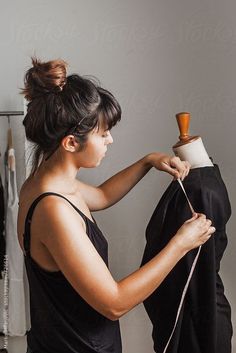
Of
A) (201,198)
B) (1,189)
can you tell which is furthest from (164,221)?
(1,189)

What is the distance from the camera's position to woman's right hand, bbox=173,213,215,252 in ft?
4.03

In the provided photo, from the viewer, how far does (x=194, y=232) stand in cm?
125

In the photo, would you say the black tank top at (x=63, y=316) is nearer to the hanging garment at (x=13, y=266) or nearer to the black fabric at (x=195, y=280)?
the black fabric at (x=195, y=280)

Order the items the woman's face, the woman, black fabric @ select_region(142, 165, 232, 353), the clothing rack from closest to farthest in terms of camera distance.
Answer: the woman < the woman's face < black fabric @ select_region(142, 165, 232, 353) < the clothing rack

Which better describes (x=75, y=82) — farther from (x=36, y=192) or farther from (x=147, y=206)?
(x=147, y=206)

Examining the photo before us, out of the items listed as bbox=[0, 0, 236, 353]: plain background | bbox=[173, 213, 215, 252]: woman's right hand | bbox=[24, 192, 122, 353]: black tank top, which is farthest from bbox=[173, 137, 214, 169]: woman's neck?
bbox=[0, 0, 236, 353]: plain background

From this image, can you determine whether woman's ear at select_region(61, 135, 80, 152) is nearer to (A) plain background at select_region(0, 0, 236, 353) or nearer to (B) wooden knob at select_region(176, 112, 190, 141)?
(B) wooden knob at select_region(176, 112, 190, 141)

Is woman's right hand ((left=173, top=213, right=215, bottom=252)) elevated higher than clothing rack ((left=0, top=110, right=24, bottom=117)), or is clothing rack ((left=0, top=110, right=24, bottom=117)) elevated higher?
clothing rack ((left=0, top=110, right=24, bottom=117))

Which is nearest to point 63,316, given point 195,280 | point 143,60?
point 195,280

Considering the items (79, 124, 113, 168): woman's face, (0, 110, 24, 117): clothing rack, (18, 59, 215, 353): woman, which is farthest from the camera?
(0, 110, 24, 117): clothing rack

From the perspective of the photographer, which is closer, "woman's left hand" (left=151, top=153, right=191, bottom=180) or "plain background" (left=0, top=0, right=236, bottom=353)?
"woman's left hand" (left=151, top=153, right=191, bottom=180)

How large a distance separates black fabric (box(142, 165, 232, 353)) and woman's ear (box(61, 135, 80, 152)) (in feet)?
1.23

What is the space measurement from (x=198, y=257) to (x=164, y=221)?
0.48 feet

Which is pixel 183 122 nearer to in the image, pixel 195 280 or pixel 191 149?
pixel 191 149
